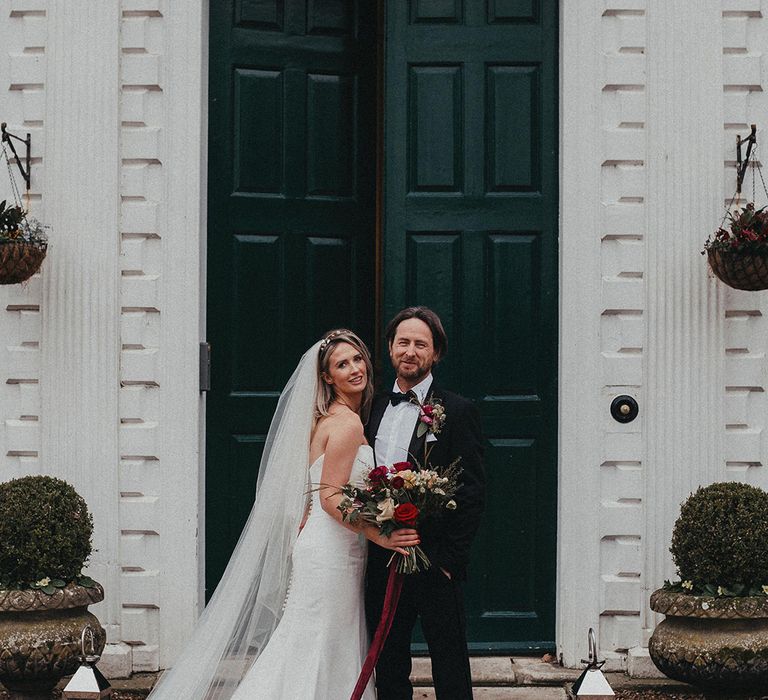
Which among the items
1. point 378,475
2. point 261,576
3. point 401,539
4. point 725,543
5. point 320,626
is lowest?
point 320,626

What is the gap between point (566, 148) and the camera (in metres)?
→ 7.11

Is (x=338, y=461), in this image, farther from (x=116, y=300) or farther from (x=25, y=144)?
(x=25, y=144)

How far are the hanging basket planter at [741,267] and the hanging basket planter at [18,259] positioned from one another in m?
3.63

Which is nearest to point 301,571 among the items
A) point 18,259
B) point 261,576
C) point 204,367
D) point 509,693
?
point 261,576

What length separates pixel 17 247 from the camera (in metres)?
6.63

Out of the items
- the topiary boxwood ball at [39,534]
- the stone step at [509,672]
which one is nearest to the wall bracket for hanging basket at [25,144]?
the topiary boxwood ball at [39,534]

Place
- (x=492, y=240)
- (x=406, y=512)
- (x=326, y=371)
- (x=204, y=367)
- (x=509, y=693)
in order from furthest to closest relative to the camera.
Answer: (x=492, y=240), (x=204, y=367), (x=509, y=693), (x=326, y=371), (x=406, y=512)

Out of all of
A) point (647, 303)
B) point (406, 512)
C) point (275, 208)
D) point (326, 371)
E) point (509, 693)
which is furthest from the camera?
point (275, 208)

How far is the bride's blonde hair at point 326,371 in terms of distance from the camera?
5.88m

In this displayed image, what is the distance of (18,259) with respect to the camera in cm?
665

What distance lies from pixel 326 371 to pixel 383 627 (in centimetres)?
121

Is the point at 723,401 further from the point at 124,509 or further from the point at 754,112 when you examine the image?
the point at 124,509

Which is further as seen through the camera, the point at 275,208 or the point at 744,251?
the point at 275,208

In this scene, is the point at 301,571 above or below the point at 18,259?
below
